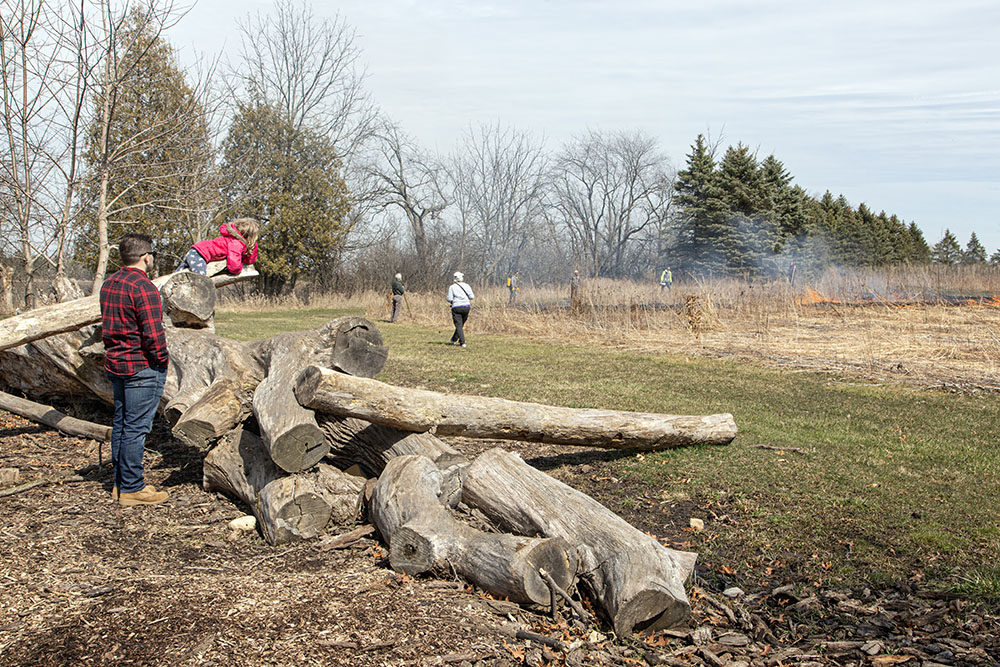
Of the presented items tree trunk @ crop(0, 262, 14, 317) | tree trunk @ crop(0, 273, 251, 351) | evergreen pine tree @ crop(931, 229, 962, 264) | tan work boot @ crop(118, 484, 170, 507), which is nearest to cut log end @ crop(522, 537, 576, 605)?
tan work boot @ crop(118, 484, 170, 507)

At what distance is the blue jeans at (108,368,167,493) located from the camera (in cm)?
534

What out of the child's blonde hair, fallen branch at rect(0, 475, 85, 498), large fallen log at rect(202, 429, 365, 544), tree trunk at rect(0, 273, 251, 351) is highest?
the child's blonde hair

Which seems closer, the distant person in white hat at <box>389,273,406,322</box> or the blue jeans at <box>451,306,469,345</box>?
the blue jeans at <box>451,306,469,345</box>

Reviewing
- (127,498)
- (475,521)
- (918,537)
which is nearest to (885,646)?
(918,537)

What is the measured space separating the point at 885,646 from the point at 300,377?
153 inches

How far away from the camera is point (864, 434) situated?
23.8ft

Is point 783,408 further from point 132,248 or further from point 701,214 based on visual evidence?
point 701,214

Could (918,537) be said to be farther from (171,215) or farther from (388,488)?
(171,215)

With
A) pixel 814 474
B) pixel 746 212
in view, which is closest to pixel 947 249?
pixel 746 212

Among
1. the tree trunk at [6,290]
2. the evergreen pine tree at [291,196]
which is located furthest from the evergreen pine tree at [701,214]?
the tree trunk at [6,290]

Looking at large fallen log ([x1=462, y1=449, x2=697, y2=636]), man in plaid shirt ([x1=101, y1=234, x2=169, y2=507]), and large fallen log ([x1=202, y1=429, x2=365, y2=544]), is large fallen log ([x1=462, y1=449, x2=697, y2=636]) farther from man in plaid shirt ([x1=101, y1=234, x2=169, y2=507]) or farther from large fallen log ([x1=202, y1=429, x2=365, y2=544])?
man in plaid shirt ([x1=101, y1=234, x2=169, y2=507])

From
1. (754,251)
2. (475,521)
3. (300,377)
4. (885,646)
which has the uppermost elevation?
(754,251)

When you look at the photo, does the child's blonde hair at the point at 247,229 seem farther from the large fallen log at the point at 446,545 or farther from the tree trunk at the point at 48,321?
the large fallen log at the point at 446,545

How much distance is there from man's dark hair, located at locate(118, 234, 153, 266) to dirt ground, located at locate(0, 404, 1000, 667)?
1.93 m
